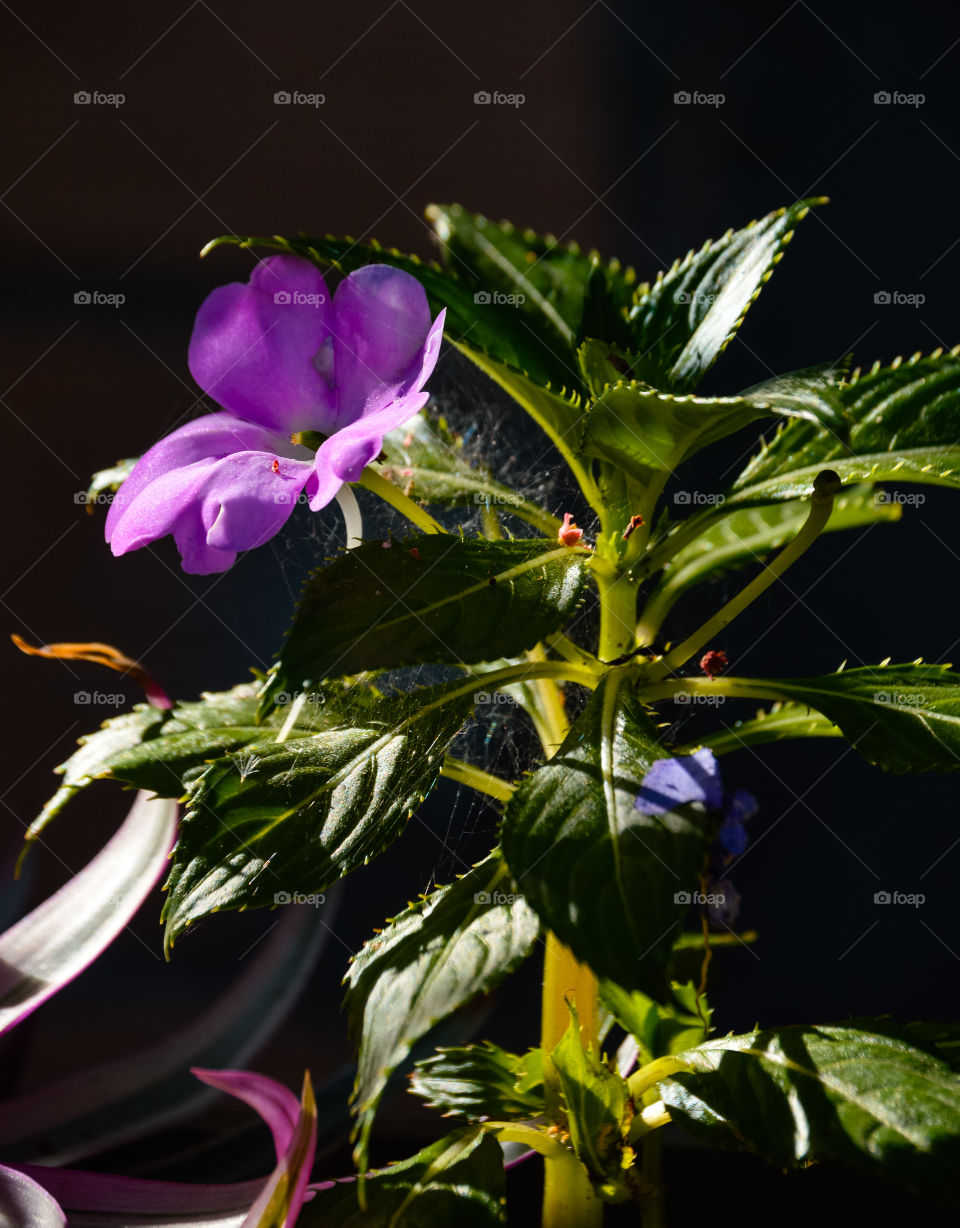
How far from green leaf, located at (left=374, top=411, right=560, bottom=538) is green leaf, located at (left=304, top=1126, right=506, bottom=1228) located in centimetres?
33

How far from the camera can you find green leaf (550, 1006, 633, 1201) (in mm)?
473

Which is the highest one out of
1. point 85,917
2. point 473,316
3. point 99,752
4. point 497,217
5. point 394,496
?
point 497,217

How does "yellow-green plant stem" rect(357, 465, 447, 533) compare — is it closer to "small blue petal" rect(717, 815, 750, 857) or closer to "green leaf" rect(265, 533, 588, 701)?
"green leaf" rect(265, 533, 588, 701)

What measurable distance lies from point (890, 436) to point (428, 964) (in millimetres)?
362

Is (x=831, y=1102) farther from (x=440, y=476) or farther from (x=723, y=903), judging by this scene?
(x=440, y=476)

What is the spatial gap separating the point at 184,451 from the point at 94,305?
56 centimetres

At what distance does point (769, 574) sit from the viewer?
50 centimetres

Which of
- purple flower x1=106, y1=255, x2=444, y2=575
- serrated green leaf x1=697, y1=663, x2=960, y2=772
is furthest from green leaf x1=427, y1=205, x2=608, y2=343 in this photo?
serrated green leaf x1=697, y1=663, x2=960, y2=772

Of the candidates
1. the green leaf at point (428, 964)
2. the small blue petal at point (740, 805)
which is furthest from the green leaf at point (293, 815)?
the small blue petal at point (740, 805)

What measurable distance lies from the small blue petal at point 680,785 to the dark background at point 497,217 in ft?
1.76

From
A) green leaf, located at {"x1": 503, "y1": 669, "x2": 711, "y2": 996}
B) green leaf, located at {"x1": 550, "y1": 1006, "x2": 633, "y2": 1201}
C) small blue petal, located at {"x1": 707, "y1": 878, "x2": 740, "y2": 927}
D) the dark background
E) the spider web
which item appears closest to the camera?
green leaf, located at {"x1": 503, "y1": 669, "x2": 711, "y2": 996}

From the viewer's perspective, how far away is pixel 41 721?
1.00 meters

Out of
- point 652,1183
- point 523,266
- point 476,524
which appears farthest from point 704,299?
point 652,1183

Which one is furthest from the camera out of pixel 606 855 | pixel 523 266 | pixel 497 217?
pixel 497 217
